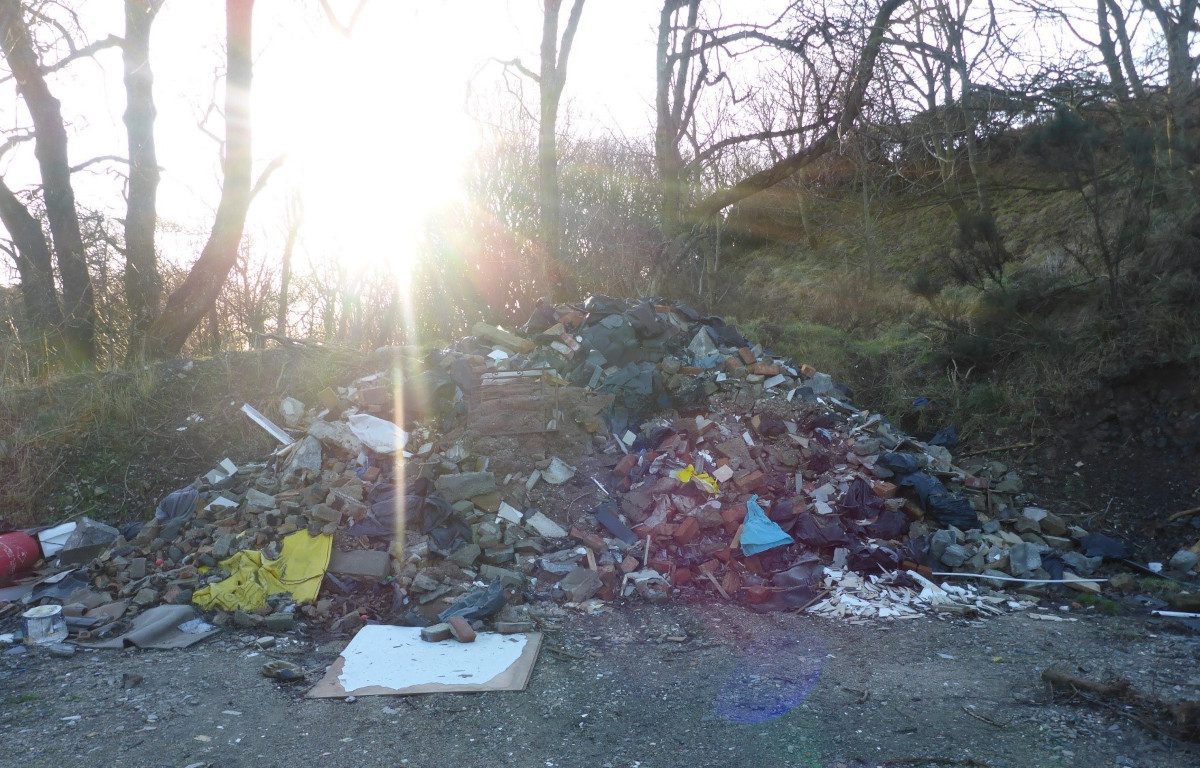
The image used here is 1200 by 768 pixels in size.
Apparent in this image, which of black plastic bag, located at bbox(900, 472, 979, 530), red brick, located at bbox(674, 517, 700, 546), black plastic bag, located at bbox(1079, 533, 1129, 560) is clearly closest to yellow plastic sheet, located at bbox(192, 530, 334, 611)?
red brick, located at bbox(674, 517, 700, 546)

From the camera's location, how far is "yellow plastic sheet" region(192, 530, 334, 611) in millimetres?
4891

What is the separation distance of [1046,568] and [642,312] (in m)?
4.06

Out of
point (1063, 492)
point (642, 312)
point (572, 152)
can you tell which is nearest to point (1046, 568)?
point (1063, 492)

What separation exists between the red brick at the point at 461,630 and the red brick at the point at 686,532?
6.04 feet

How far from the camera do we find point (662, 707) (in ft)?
11.9

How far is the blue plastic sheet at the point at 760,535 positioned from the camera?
5.52 metres

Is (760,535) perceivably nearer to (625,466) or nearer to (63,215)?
(625,466)

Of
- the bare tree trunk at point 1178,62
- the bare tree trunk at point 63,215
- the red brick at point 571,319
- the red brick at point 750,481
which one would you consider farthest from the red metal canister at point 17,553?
the bare tree trunk at point 1178,62

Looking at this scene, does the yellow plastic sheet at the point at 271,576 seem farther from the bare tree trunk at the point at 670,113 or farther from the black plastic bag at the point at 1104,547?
the bare tree trunk at the point at 670,113

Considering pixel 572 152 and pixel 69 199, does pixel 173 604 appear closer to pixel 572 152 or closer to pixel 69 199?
pixel 69 199

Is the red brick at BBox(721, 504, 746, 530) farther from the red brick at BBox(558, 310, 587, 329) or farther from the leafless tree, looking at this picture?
the leafless tree

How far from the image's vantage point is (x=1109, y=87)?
7.57 m

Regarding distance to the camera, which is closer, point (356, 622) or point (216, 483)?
point (356, 622)

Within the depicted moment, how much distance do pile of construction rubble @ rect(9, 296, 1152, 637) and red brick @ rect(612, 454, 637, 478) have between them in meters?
0.02
